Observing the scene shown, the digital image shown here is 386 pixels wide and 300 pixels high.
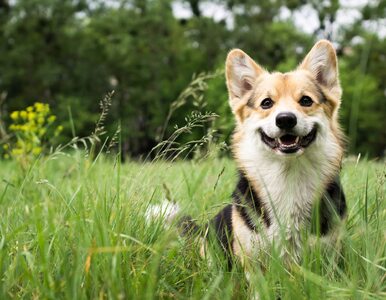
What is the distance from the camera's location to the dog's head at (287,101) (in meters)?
3.29

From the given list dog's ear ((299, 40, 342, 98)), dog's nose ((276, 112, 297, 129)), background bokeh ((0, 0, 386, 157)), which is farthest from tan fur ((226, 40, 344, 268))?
background bokeh ((0, 0, 386, 157))

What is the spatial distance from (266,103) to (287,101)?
21 cm

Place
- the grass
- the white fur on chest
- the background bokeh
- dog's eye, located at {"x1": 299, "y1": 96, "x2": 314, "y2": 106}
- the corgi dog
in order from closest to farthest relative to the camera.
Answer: the grass, the corgi dog, the white fur on chest, dog's eye, located at {"x1": 299, "y1": 96, "x2": 314, "y2": 106}, the background bokeh

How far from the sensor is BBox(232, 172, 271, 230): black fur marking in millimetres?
3143

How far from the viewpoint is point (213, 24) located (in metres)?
34.1

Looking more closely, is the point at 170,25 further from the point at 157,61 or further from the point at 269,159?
the point at 269,159

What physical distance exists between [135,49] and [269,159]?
103 feet

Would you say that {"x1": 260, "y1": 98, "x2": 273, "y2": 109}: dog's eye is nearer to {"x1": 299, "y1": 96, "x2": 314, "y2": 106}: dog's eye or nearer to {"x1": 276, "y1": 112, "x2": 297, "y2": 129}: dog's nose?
{"x1": 299, "y1": 96, "x2": 314, "y2": 106}: dog's eye

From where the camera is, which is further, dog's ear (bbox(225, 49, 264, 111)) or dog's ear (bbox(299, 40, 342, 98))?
dog's ear (bbox(225, 49, 264, 111))

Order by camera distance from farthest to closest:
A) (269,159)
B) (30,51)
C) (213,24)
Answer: (213,24), (30,51), (269,159)

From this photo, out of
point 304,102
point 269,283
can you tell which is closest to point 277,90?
point 304,102

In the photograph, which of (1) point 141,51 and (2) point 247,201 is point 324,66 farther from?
(1) point 141,51

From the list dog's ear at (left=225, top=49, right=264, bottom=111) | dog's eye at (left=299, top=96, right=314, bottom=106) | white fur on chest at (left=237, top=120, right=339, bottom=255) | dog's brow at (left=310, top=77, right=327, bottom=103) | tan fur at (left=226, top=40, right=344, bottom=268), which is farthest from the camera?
dog's ear at (left=225, top=49, right=264, bottom=111)

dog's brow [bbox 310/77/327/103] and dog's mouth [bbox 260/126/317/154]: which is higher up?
dog's brow [bbox 310/77/327/103]
